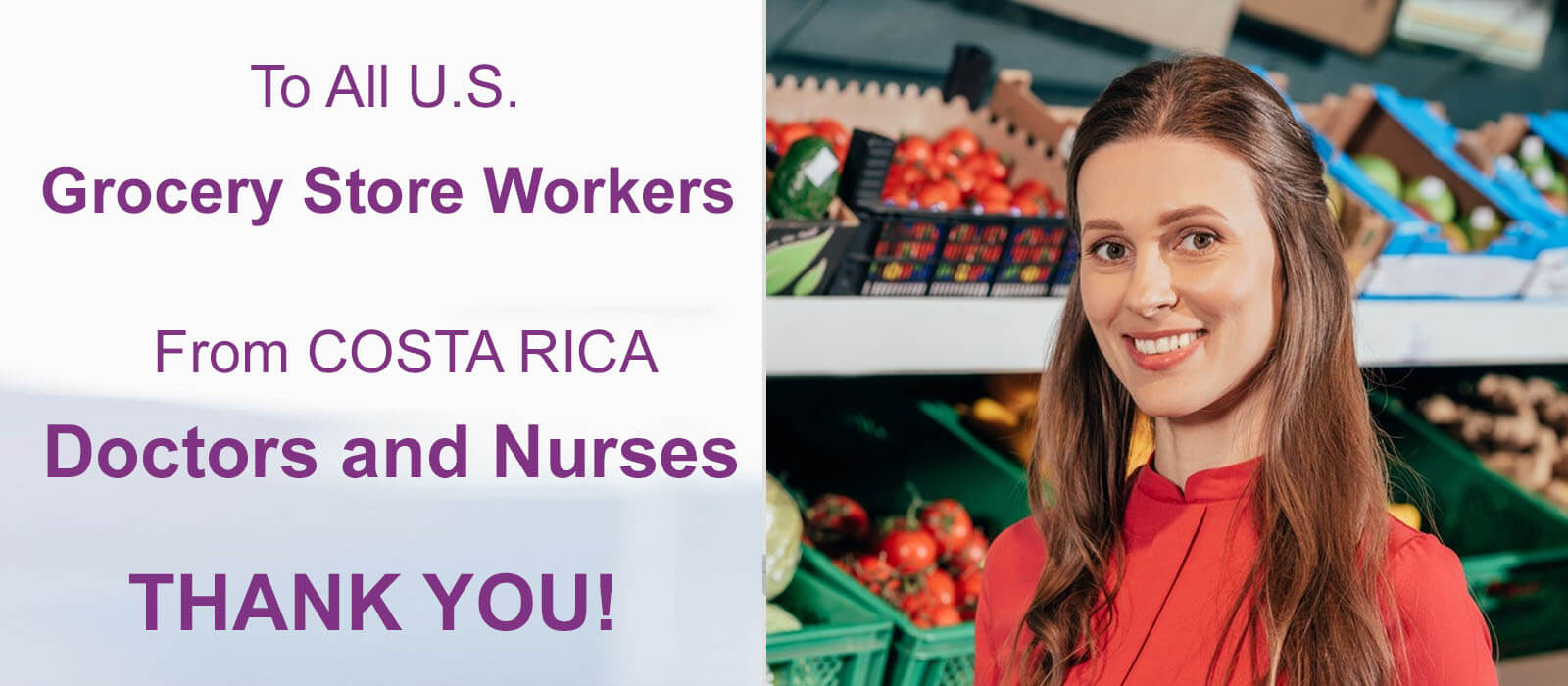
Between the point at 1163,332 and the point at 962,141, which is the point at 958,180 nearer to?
the point at 962,141

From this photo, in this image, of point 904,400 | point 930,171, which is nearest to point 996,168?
point 930,171

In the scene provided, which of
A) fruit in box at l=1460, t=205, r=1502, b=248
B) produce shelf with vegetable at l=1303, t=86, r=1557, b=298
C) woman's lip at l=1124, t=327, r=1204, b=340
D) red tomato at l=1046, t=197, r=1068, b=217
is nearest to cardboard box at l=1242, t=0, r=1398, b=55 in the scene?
produce shelf with vegetable at l=1303, t=86, r=1557, b=298

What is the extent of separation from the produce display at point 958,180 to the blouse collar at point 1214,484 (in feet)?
3.28

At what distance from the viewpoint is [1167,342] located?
3.62 ft

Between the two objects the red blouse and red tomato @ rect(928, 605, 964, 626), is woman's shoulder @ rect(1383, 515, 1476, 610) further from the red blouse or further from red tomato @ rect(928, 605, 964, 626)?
red tomato @ rect(928, 605, 964, 626)

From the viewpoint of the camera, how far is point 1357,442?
3.67ft

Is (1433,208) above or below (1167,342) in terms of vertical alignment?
below

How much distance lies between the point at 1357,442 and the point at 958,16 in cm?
221

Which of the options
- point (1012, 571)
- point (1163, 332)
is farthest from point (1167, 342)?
point (1012, 571)

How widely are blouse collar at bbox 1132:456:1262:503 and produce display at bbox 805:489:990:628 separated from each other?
36.8 inches

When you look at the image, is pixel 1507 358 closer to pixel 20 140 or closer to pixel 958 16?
pixel 958 16

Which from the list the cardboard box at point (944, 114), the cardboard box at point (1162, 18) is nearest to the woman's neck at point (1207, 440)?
the cardboard box at point (944, 114)

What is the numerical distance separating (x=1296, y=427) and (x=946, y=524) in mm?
1199

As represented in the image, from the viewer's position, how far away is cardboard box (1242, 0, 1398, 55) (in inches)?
139
